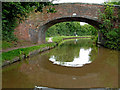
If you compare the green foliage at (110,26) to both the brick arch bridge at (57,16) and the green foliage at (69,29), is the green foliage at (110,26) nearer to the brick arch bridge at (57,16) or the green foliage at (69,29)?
the brick arch bridge at (57,16)

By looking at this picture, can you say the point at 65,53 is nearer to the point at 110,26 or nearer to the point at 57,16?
the point at 57,16

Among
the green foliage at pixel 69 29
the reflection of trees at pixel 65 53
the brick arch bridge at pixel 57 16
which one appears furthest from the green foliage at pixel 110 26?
the green foliage at pixel 69 29

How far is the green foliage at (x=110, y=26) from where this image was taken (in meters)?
8.60

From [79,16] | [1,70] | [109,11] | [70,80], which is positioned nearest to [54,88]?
[70,80]

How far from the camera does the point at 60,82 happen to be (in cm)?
303

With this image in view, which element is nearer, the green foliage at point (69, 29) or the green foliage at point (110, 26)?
the green foliage at point (110, 26)

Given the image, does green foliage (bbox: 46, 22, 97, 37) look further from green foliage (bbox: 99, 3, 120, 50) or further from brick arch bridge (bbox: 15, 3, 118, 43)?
green foliage (bbox: 99, 3, 120, 50)

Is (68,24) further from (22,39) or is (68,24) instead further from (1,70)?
(1,70)

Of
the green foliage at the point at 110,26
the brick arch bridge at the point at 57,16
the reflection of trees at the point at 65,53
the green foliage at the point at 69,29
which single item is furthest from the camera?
the green foliage at the point at 69,29

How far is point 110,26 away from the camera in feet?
30.5

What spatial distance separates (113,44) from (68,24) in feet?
79.0

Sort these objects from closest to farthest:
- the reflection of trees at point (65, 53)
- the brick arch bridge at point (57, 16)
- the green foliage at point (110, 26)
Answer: the reflection of trees at point (65, 53) < the green foliage at point (110, 26) < the brick arch bridge at point (57, 16)

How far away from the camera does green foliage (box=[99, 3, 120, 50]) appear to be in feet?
28.2

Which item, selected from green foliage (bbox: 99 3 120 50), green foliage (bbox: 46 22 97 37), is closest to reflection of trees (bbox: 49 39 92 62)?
green foliage (bbox: 99 3 120 50)
